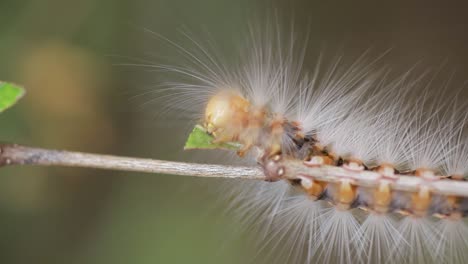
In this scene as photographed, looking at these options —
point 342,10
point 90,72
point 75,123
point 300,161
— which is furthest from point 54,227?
point 342,10

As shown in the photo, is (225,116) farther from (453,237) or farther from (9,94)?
(453,237)

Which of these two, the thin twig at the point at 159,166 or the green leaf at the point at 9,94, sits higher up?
the green leaf at the point at 9,94

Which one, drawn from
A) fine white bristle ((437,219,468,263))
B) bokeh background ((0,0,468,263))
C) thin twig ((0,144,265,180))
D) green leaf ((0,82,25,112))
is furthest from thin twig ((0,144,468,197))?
bokeh background ((0,0,468,263))

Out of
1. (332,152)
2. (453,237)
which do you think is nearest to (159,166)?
(332,152)

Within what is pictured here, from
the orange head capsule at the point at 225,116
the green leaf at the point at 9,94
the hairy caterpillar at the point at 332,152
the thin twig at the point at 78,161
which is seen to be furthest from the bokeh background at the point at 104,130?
the green leaf at the point at 9,94

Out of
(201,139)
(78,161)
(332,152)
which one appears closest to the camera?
(78,161)

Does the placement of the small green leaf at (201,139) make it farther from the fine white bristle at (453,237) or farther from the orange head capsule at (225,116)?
the fine white bristle at (453,237)

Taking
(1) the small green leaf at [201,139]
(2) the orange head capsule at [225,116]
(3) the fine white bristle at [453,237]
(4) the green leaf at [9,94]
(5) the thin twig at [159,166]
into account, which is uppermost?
(4) the green leaf at [9,94]
